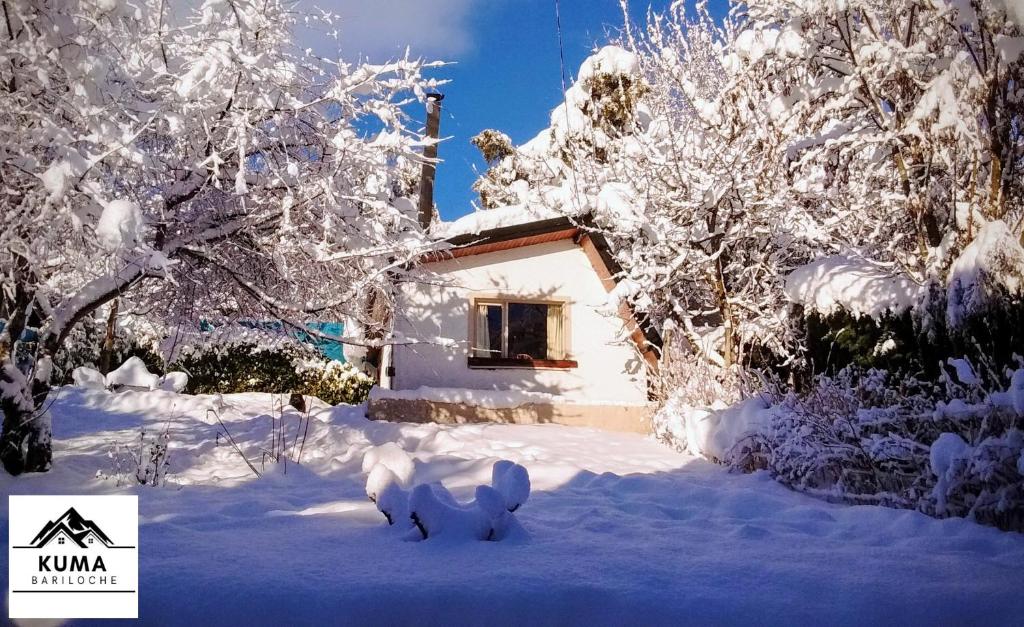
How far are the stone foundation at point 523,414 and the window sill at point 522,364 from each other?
0.72m

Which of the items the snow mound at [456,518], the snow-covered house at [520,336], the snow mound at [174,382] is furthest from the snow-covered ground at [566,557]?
the snow mound at [174,382]

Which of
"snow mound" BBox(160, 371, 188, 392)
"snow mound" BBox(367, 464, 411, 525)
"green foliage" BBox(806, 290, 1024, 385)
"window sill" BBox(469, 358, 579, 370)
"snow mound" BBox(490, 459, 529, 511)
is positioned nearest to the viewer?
"snow mound" BBox(367, 464, 411, 525)

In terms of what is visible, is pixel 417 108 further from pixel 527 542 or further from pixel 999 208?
pixel 999 208

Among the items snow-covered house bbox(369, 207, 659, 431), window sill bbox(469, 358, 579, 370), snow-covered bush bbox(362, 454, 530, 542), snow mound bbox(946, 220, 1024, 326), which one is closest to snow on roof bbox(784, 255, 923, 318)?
snow mound bbox(946, 220, 1024, 326)

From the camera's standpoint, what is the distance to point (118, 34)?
4.62m

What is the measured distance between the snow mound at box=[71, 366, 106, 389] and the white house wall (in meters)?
6.15

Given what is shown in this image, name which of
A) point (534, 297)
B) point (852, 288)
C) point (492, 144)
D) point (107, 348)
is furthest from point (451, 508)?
point (492, 144)

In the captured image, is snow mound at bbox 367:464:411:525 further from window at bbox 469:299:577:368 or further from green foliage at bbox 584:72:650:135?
green foliage at bbox 584:72:650:135

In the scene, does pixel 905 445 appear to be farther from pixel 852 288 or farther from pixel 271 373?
pixel 271 373

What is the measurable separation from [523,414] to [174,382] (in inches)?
279

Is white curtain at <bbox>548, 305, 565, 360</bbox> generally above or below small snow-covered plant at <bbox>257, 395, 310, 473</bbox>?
above

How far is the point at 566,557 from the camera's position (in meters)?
3.09

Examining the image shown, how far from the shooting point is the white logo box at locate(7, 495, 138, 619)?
2.34 m

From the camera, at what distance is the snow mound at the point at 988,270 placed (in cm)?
484
